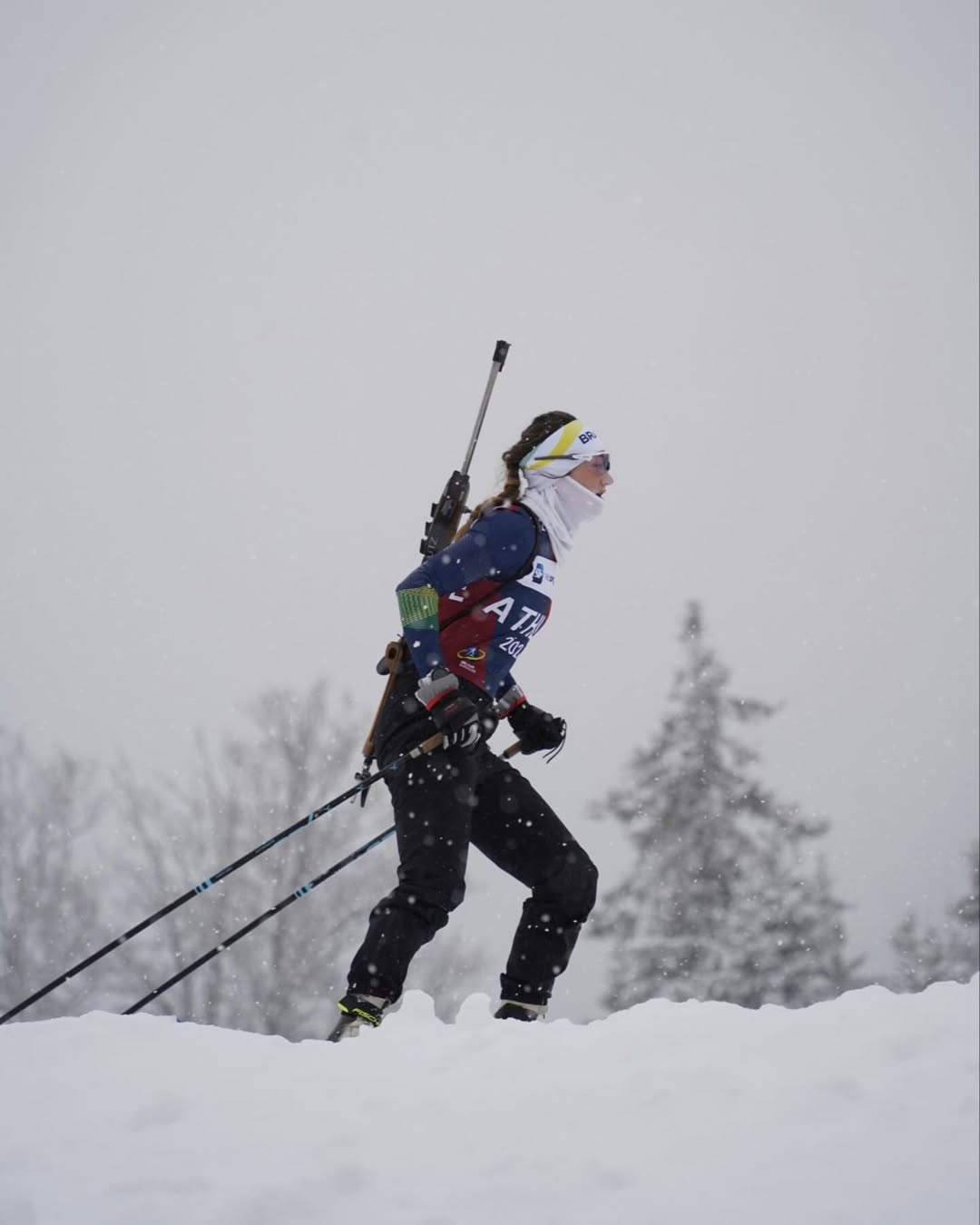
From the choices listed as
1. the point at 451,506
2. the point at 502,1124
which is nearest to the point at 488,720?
the point at 451,506

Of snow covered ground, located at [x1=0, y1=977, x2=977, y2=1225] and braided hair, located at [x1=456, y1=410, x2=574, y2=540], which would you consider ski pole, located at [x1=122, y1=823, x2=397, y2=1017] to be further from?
braided hair, located at [x1=456, y1=410, x2=574, y2=540]

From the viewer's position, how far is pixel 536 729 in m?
5.34

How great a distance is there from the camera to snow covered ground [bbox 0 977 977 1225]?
2322 millimetres

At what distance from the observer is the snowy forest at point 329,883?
42.7 ft

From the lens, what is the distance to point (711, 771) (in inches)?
544

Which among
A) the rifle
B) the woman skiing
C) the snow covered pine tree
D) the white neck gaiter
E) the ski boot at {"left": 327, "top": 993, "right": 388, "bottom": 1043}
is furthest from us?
the snow covered pine tree

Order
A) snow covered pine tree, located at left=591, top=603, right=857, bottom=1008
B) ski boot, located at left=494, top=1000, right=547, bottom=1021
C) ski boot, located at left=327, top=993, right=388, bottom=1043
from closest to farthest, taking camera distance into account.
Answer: ski boot, located at left=327, top=993, right=388, bottom=1043
ski boot, located at left=494, top=1000, right=547, bottom=1021
snow covered pine tree, located at left=591, top=603, right=857, bottom=1008

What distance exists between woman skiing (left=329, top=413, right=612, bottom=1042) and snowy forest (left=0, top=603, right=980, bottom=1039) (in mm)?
7610

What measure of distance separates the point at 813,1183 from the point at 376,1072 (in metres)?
1.21

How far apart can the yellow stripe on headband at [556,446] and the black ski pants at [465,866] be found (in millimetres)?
1300

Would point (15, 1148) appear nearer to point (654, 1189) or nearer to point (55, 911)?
point (654, 1189)

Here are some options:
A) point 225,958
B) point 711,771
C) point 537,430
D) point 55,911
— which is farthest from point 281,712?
point 537,430

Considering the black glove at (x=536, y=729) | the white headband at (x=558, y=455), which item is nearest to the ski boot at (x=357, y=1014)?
the black glove at (x=536, y=729)

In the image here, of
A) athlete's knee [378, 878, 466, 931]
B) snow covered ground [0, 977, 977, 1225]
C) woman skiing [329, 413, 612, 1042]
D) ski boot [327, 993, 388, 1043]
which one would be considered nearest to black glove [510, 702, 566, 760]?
woman skiing [329, 413, 612, 1042]
